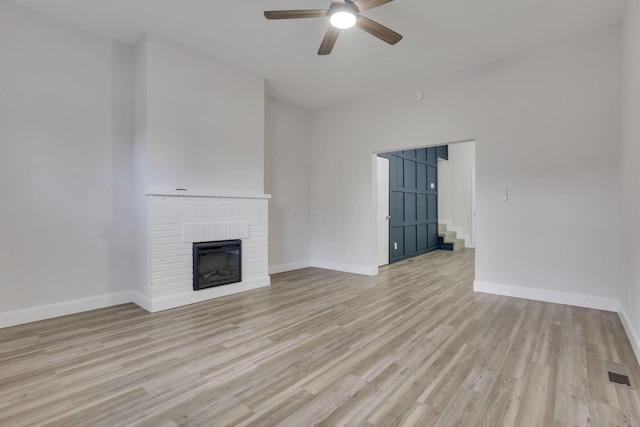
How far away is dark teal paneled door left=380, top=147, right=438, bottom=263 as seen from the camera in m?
6.63

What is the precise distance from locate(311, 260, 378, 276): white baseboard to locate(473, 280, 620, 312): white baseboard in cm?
165

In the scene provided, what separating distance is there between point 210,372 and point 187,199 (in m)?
2.22

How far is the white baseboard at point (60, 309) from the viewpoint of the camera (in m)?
3.06

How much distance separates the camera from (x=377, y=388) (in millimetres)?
1996

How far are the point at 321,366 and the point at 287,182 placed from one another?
154 inches

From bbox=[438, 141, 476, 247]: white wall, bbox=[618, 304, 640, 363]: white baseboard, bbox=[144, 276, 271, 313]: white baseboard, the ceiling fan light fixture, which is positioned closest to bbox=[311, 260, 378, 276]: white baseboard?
bbox=[144, 276, 271, 313]: white baseboard

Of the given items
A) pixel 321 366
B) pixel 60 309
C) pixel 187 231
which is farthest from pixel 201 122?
pixel 321 366

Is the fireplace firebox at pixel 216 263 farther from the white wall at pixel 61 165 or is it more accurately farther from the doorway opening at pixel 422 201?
the doorway opening at pixel 422 201

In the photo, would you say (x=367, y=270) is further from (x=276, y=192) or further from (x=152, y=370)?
(x=152, y=370)

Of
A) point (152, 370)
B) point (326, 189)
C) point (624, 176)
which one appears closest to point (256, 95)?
point (326, 189)

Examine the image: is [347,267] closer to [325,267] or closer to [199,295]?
[325,267]

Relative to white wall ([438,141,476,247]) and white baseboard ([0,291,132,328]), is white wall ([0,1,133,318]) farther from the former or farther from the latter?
white wall ([438,141,476,247])

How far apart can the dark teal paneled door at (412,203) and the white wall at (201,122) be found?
292 cm

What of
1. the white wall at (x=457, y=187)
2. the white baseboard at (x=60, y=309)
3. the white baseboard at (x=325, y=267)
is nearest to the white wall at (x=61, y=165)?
the white baseboard at (x=60, y=309)
